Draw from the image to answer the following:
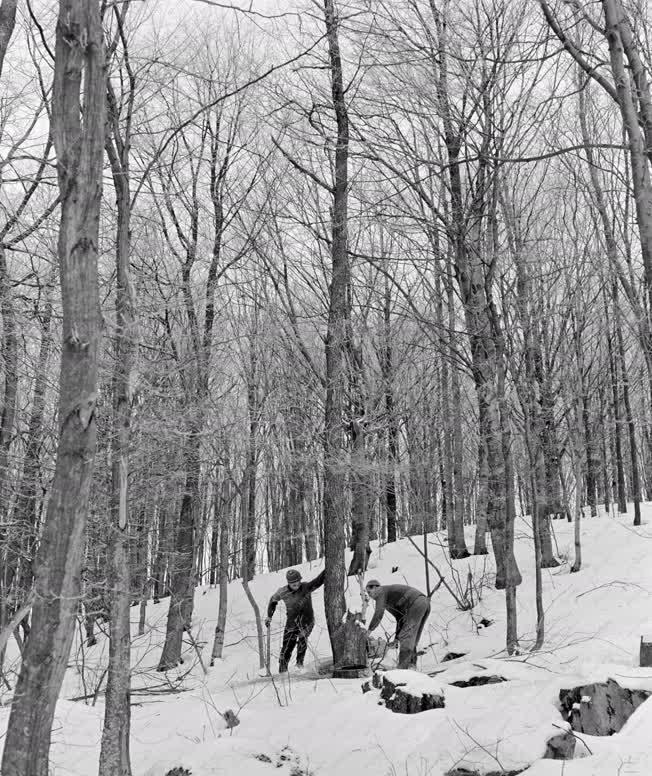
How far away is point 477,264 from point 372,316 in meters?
7.80

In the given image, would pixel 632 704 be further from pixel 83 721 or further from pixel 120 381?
pixel 83 721

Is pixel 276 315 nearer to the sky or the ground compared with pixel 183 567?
nearer to the sky

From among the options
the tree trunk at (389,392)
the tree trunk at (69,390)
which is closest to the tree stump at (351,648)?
the tree trunk at (389,392)

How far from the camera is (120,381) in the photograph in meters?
6.01

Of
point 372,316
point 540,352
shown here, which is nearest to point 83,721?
point 540,352

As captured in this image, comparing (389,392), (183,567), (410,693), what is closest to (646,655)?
(410,693)

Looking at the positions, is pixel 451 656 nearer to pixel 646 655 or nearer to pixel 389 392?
pixel 646 655

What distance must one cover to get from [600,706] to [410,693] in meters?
1.48

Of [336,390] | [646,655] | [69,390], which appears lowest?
[646,655]

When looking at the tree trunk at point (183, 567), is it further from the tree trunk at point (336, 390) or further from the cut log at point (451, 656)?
the cut log at point (451, 656)

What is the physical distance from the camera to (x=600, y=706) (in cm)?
473

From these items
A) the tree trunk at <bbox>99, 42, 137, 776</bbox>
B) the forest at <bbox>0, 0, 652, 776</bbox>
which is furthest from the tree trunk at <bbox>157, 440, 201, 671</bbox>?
the tree trunk at <bbox>99, 42, 137, 776</bbox>

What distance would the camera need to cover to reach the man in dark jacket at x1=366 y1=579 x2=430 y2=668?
8.79 metres

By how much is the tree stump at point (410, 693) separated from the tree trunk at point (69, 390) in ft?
11.8
